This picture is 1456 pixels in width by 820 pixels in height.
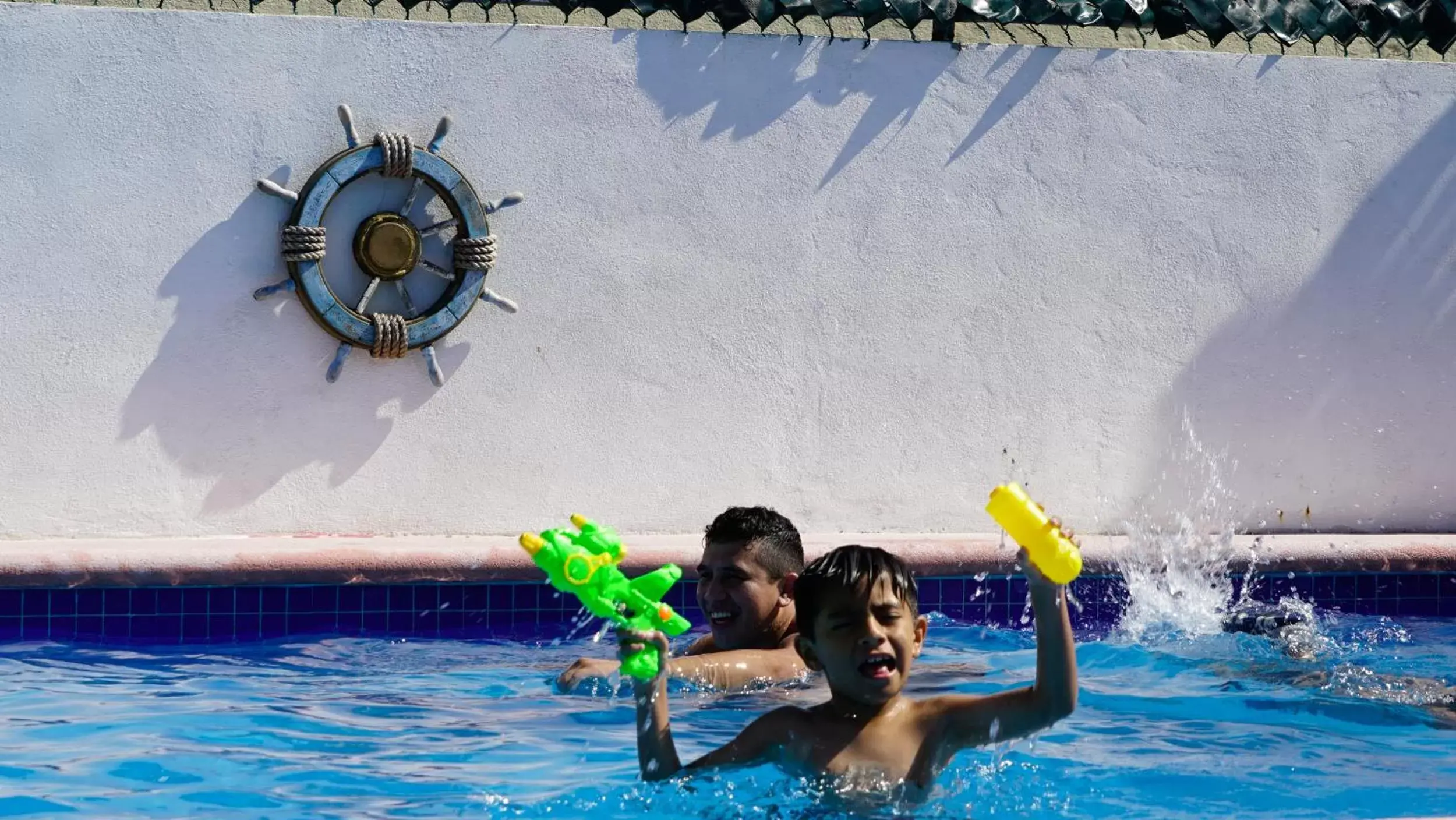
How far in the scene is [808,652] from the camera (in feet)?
11.2

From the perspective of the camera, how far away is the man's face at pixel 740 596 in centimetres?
478

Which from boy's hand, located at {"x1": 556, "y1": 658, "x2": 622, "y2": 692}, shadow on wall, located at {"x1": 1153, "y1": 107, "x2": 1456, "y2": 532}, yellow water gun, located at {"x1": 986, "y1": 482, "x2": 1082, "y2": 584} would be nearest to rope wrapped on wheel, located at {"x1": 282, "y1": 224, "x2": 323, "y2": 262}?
boy's hand, located at {"x1": 556, "y1": 658, "x2": 622, "y2": 692}

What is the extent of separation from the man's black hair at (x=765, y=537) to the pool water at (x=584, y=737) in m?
0.35

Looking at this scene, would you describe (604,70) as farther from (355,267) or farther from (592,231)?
(355,267)

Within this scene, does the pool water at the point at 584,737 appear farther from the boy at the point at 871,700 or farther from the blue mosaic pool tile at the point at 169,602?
the blue mosaic pool tile at the point at 169,602

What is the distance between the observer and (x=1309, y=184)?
8.00 metres

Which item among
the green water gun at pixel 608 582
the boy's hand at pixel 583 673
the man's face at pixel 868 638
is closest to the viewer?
the green water gun at pixel 608 582

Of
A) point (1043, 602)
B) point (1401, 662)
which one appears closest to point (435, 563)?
point (1401, 662)

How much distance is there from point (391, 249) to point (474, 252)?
340 millimetres

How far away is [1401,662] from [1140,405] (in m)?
2.14

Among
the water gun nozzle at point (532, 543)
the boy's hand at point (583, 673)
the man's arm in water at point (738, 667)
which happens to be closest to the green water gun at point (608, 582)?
the water gun nozzle at point (532, 543)

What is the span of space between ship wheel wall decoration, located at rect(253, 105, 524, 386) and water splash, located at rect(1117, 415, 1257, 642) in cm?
290

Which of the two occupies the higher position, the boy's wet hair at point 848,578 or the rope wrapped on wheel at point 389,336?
the rope wrapped on wheel at point 389,336

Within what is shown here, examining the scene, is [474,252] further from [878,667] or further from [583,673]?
[878,667]
